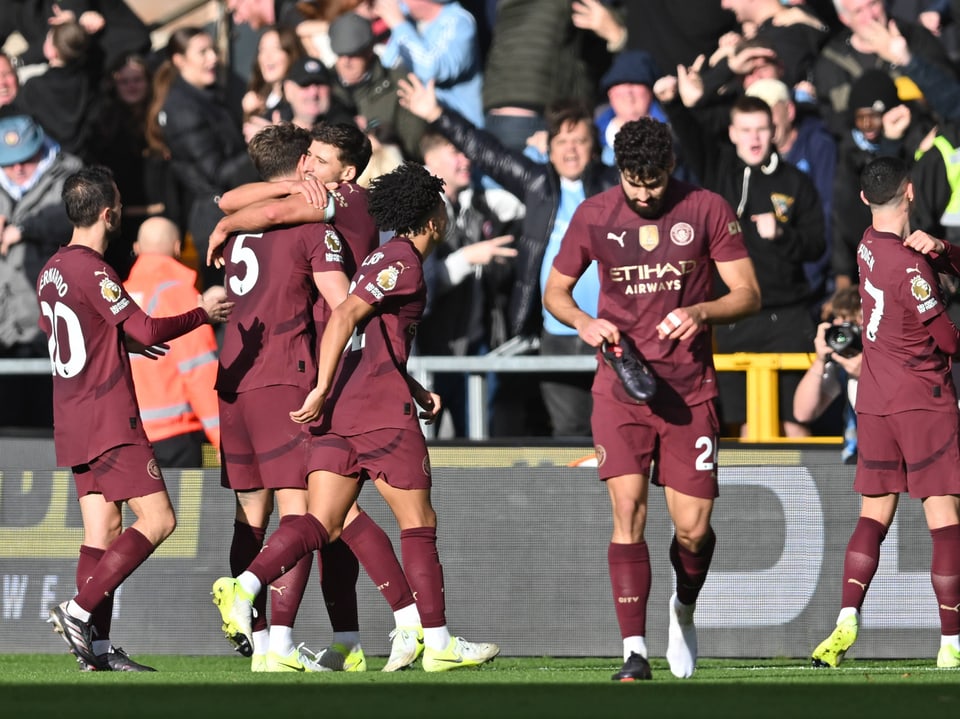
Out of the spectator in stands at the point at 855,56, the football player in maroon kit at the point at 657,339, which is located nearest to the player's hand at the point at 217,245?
the football player in maroon kit at the point at 657,339

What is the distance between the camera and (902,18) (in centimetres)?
1297

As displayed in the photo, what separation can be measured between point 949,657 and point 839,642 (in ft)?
1.75

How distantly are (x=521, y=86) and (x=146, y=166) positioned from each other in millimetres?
3091

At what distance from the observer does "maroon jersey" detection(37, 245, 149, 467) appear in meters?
8.22

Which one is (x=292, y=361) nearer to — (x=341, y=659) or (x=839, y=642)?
(x=341, y=659)

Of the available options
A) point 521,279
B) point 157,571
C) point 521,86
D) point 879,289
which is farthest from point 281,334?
point 521,86

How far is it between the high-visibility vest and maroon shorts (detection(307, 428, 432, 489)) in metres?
2.69

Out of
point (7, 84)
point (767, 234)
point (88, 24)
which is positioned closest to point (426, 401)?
point (767, 234)

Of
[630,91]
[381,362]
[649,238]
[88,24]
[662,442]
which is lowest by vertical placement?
[662,442]

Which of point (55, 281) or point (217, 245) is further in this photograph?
point (217, 245)

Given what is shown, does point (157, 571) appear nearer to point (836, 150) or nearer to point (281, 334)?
point (281, 334)

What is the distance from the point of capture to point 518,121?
13.0 m

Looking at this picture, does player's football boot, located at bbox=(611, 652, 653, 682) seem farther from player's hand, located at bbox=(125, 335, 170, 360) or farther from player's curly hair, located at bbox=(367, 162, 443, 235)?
player's hand, located at bbox=(125, 335, 170, 360)

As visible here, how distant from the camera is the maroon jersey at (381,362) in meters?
7.92
